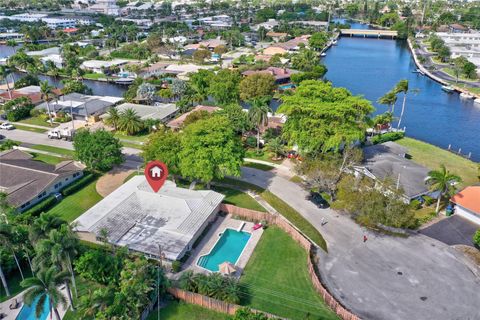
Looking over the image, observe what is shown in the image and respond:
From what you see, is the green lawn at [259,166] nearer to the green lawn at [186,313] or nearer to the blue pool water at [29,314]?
the green lawn at [186,313]

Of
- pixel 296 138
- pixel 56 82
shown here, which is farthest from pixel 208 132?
pixel 56 82

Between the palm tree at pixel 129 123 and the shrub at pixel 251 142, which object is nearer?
the shrub at pixel 251 142

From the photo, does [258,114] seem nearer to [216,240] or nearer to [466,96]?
[216,240]

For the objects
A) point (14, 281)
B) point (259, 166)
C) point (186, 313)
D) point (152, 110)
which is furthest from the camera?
point (152, 110)

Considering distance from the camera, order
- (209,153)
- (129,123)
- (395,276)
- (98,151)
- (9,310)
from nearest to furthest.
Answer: (9,310)
(395,276)
(209,153)
(98,151)
(129,123)

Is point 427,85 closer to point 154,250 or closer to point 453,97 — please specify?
point 453,97

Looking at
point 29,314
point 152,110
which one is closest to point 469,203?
point 29,314

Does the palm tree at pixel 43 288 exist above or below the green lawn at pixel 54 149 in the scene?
above

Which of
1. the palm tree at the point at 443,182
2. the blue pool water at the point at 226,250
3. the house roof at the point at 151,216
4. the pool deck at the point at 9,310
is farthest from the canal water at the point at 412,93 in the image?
the pool deck at the point at 9,310
